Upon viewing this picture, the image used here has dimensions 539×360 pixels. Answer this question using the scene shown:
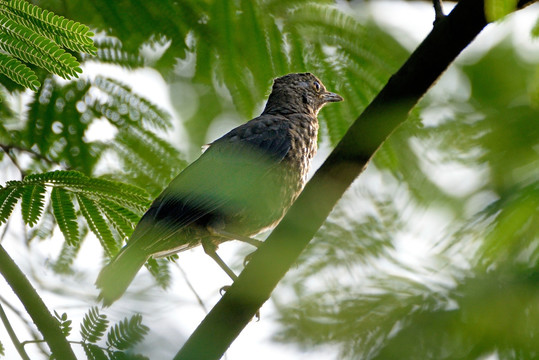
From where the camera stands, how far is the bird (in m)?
4.12

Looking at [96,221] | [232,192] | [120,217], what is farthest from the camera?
[232,192]

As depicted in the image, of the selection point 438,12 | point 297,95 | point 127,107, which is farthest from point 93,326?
point 297,95

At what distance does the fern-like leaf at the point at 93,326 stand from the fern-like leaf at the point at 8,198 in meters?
0.68

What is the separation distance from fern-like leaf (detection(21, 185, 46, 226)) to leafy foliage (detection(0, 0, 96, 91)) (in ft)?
1.91

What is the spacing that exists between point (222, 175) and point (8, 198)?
1.60 metres

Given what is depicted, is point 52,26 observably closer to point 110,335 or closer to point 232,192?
point 110,335

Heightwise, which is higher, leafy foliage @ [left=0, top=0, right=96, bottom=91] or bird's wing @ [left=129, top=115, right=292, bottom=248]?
bird's wing @ [left=129, top=115, right=292, bottom=248]

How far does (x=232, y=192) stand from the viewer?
4.50 metres

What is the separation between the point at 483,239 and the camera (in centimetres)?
181

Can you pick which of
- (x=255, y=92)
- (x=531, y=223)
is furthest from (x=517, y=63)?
(x=531, y=223)

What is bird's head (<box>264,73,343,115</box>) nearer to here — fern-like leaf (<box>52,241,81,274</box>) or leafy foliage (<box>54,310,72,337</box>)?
fern-like leaf (<box>52,241,81,274</box>)

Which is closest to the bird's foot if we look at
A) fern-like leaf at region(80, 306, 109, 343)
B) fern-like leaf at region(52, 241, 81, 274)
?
fern-like leaf at region(80, 306, 109, 343)

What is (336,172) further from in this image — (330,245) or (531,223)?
(531,223)

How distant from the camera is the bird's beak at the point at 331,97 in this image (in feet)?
16.0
